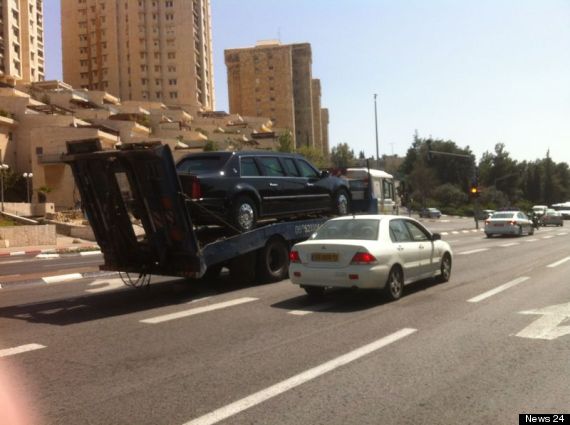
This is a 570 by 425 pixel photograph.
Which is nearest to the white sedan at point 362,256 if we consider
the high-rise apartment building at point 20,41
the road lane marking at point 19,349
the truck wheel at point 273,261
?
the truck wheel at point 273,261

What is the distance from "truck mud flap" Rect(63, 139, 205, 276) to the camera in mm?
9281

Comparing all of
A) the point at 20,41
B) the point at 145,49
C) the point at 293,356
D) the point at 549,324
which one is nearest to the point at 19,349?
the point at 293,356

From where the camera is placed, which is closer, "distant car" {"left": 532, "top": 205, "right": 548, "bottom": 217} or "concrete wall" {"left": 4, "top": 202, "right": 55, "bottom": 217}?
"concrete wall" {"left": 4, "top": 202, "right": 55, "bottom": 217}

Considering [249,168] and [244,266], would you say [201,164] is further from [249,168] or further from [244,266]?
[244,266]

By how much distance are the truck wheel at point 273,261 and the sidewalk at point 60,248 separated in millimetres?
17283

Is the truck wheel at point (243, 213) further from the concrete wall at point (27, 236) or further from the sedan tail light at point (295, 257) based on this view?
the concrete wall at point (27, 236)

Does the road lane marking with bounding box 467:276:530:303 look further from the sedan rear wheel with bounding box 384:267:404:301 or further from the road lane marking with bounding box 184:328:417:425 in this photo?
the road lane marking with bounding box 184:328:417:425

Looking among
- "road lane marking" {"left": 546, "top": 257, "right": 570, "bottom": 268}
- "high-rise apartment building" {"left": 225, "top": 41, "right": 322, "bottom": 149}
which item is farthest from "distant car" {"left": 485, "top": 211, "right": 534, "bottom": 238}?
"high-rise apartment building" {"left": 225, "top": 41, "right": 322, "bottom": 149}

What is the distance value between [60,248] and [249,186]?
2168 cm

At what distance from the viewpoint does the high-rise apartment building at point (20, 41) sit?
89.1 metres

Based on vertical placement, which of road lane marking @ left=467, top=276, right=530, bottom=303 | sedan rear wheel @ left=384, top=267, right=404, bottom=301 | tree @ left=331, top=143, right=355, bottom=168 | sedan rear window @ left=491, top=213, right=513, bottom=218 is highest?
tree @ left=331, top=143, right=355, bottom=168

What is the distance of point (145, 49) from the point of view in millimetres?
112438

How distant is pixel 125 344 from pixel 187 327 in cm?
111

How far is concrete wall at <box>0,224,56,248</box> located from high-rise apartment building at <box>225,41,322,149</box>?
101 metres
